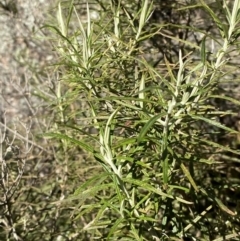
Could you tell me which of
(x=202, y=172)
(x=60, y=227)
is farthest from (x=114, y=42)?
(x=60, y=227)

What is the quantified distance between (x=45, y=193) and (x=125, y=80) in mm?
1164

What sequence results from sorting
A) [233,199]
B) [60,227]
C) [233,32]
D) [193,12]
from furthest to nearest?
[60,227], [193,12], [233,199], [233,32]

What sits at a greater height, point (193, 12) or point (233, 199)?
point (193, 12)

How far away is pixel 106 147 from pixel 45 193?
139 cm

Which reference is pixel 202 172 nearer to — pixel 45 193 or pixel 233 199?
pixel 233 199

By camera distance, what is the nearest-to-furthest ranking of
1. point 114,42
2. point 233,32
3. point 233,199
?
point 233,32, point 114,42, point 233,199

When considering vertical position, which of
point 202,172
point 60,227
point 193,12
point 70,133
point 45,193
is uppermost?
point 193,12

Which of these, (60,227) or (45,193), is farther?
(60,227)

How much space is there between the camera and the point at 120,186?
134 centimetres

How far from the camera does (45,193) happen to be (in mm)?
2615

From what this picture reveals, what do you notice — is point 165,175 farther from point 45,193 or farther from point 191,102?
point 45,193

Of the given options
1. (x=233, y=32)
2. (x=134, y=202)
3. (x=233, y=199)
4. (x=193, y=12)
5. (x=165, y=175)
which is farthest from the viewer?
(x=193, y=12)

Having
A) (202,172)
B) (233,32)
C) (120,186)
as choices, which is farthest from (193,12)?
(120,186)

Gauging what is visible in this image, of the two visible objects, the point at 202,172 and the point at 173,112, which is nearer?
the point at 173,112
